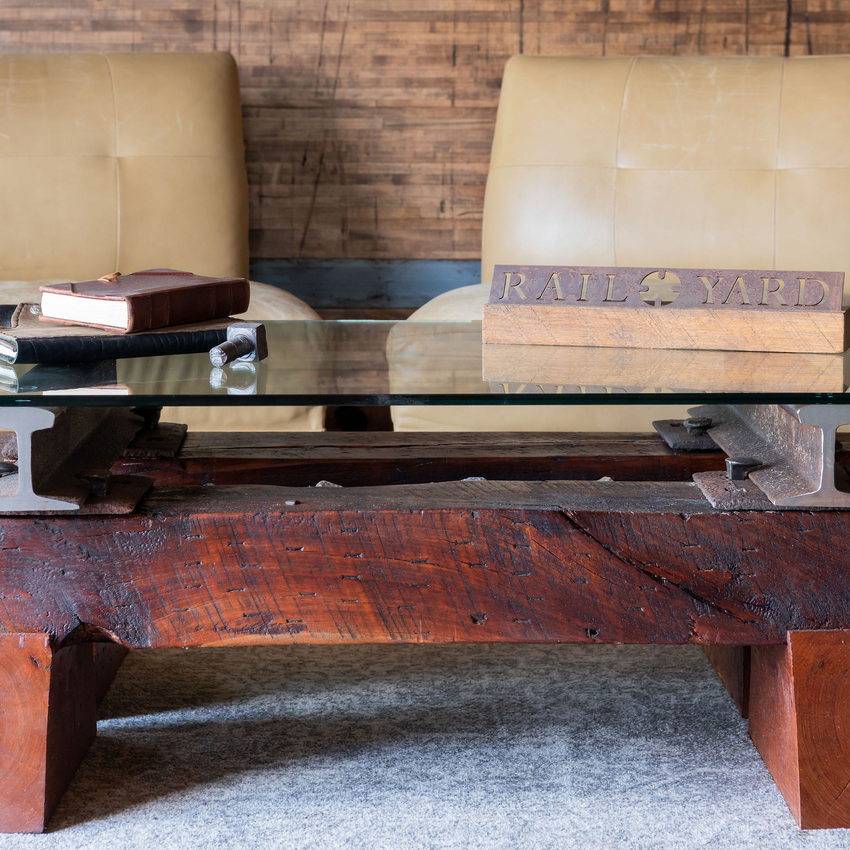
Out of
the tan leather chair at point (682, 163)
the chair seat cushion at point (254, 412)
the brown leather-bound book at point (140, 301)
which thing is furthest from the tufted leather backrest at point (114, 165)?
the brown leather-bound book at point (140, 301)

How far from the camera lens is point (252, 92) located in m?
2.25

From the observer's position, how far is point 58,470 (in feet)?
2.83

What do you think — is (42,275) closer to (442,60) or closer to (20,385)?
(442,60)

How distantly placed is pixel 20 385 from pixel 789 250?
1592 mm

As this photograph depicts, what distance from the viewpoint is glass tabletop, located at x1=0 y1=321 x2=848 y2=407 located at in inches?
29.0

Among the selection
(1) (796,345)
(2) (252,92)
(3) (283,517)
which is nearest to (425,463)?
(3) (283,517)

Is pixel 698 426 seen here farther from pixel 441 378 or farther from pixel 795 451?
pixel 441 378

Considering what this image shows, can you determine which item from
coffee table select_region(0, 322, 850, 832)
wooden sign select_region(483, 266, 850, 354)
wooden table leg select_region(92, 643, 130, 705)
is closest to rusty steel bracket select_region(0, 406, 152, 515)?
coffee table select_region(0, 322, 850, 832)

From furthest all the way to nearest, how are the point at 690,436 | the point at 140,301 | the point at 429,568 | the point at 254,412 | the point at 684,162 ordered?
the point at 684,162 → the point at 254,412 → the point at 690,436 → the point at 140,301 → the point at 429,568

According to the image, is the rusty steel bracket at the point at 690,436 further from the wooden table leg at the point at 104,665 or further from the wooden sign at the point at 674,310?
the wooden table leg at the point at 104,665

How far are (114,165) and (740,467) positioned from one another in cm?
158

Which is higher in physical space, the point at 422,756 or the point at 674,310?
the point at 674,310

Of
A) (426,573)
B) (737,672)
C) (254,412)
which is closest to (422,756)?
(426,573)

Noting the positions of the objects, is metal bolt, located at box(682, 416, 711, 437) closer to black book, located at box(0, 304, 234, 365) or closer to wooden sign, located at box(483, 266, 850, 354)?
wooden sign, located at box(483, 266, 850, 354)
